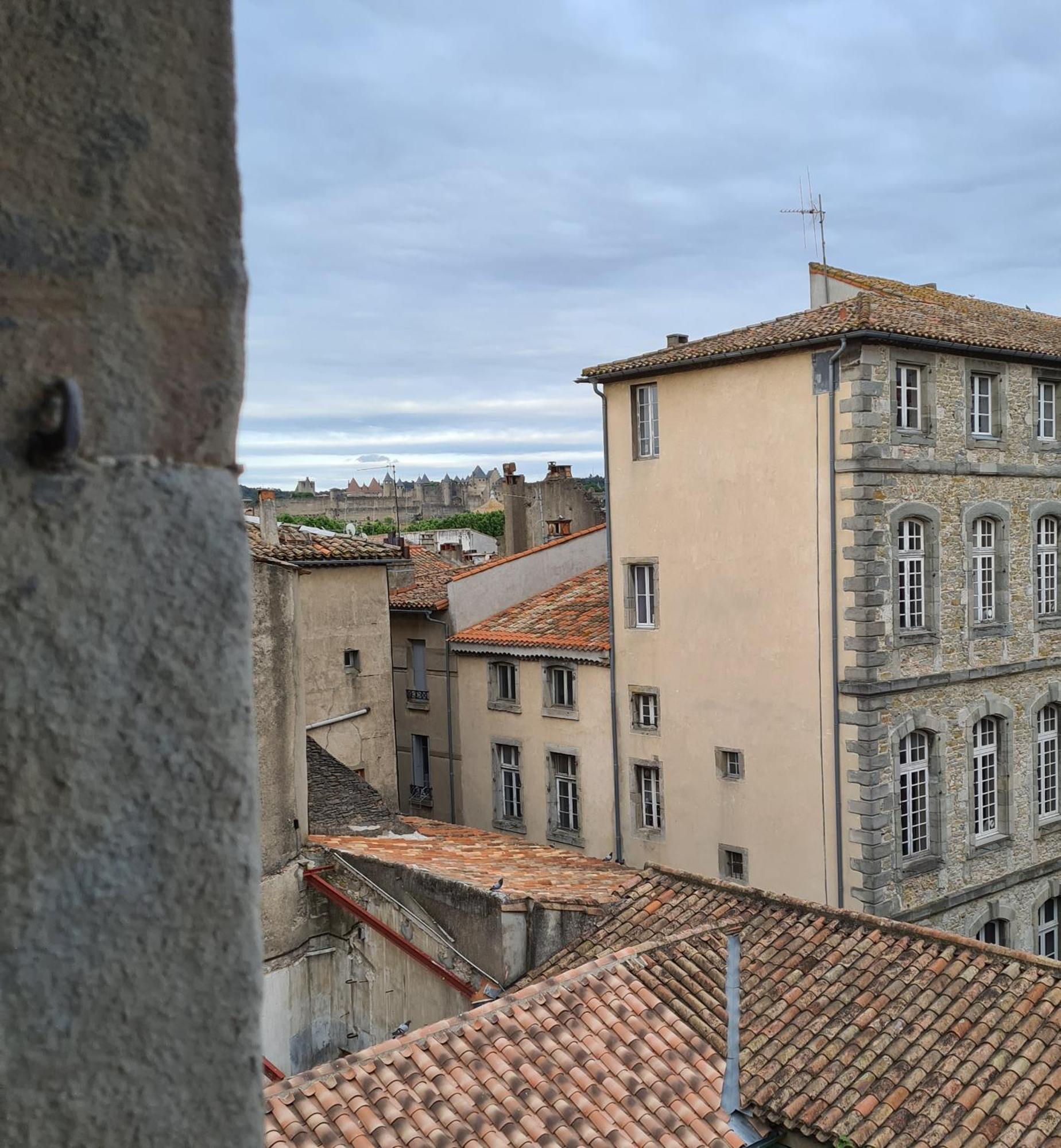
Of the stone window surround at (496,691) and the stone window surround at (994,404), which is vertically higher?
the stone window surround at (994,404)

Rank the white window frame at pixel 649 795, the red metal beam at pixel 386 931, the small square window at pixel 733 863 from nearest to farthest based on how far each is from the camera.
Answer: the red metal beam at pixel 386 931, the small square window at pixel 733 863, the white window frame at pixel 649 795

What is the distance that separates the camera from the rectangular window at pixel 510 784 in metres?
26.4

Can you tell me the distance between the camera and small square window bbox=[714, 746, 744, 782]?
2183cm

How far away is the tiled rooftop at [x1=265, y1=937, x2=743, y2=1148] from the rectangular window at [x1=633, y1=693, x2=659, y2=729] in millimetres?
12923

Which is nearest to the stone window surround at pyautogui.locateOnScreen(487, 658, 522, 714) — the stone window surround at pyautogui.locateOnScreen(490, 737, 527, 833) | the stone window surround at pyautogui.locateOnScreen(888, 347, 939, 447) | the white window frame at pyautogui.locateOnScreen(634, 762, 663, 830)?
the stone window surround at pyautogui.locateOnScreen(490, 737, 527, 833)

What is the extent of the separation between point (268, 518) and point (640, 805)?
29.5 feet

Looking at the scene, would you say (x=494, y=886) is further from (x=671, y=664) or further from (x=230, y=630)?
(x=230, y=630)

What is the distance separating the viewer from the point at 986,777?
22.1 meters

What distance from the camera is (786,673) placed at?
68.2 feet

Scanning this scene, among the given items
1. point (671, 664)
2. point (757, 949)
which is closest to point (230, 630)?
point (757, 949)

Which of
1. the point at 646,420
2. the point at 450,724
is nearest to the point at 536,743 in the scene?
the point at 450,724

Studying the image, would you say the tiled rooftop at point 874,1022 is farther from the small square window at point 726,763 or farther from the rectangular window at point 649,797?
the rectangular window at point 649,797

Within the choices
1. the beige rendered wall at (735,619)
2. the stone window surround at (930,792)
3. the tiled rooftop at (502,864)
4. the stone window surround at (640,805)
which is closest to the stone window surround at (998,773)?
the stone window surround at (930,792)

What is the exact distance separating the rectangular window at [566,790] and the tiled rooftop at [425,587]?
15.6 feet
